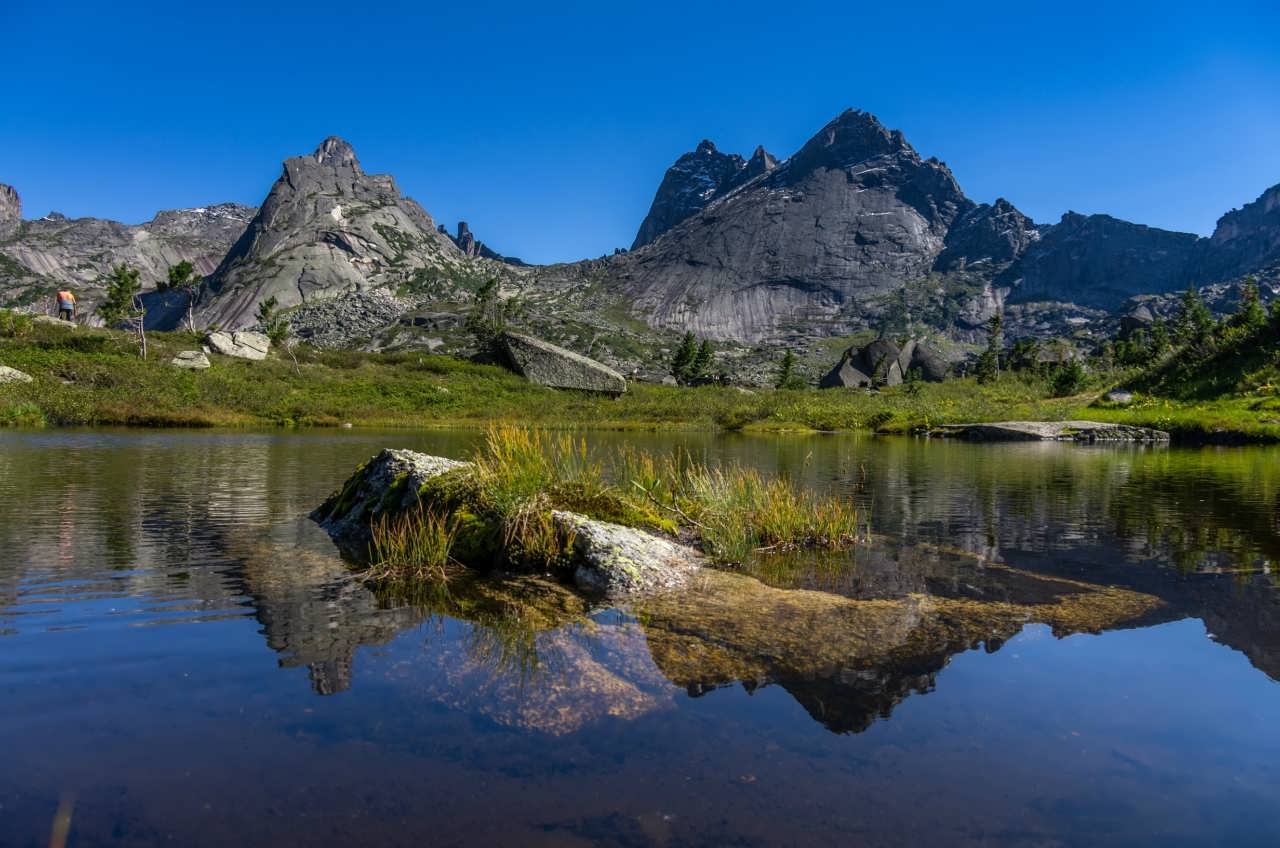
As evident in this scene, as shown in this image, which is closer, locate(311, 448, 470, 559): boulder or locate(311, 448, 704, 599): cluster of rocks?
locate(311, 448, 704, 599): cluster of rocks

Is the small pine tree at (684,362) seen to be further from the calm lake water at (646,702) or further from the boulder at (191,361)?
the calm lake water at (646,702)

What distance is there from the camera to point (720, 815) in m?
4.36

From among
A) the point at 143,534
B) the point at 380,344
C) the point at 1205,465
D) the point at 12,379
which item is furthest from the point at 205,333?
the point at 380,344

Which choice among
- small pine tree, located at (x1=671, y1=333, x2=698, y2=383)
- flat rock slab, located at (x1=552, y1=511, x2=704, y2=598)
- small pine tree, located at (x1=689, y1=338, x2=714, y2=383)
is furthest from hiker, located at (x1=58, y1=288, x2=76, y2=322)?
flat rock slab, located at (x1=552, y1=511, x2=704, y2=598)

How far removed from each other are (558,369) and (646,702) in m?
85.5

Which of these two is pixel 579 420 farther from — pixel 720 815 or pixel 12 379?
pixel 720 815

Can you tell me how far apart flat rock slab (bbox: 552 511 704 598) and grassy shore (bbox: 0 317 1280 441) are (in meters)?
50.2

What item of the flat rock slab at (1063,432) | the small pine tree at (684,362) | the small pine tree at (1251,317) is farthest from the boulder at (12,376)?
the small pine tree at (1251,317)

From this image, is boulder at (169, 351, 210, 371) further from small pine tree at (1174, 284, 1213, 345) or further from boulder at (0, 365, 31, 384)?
small pine tree at (1174, 284, 1213, 345)

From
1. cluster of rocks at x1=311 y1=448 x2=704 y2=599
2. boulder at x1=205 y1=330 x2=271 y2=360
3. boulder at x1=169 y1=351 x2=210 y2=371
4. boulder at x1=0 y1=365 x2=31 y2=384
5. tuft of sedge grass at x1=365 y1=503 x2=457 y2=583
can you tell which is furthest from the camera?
boulder at x1=205 y1=330 x2=271 y2=360

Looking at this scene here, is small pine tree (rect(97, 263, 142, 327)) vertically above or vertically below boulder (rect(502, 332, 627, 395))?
above

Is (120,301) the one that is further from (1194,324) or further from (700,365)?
(1194,324)

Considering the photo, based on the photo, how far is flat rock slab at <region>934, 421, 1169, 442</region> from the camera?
51625mm

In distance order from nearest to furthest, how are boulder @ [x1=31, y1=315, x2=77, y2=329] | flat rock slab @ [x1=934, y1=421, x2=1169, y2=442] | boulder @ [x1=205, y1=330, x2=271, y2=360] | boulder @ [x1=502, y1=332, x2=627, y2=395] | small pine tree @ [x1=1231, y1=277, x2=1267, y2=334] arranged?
flat rock slab @ [x1=934, y1=421, x2=1169, y2=442]
small pine tree @ [x1=1231, y1=277, x2=1267, y2=334]
boulder @ [x1=31, y1=315, x2=77, y2=329]
boulder @ [x1=205, y1=330, x2=271, y2=360]
boulder @ [x1=502, y1=332, x2=627, y2=395]
